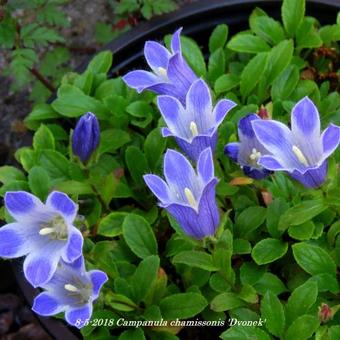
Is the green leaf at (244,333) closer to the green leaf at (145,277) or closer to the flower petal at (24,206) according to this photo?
the green leaf at (145,277)

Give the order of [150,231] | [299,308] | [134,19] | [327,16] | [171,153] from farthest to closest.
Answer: [134,19] < [327,16] < [150,231] < [299,308] < [171,153]

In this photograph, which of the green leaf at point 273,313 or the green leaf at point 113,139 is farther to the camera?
the green leaf at point 113,139

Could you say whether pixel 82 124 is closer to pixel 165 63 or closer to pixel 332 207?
pixel 165 63

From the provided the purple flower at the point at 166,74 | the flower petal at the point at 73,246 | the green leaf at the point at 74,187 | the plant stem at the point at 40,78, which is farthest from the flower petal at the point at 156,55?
the plant stem at the point at 40,78

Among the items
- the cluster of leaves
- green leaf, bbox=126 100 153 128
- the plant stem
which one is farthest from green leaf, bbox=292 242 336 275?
the plant stem

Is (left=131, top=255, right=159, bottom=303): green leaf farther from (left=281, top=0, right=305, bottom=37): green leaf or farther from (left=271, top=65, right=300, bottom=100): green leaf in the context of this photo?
(left=281, top=0, right=305, bottom=37): green leaf

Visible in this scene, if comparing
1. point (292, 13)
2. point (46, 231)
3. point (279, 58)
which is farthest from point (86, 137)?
point (292, 13)

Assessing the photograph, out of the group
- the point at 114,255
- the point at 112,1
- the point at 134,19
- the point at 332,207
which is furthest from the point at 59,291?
the point at 112,1
